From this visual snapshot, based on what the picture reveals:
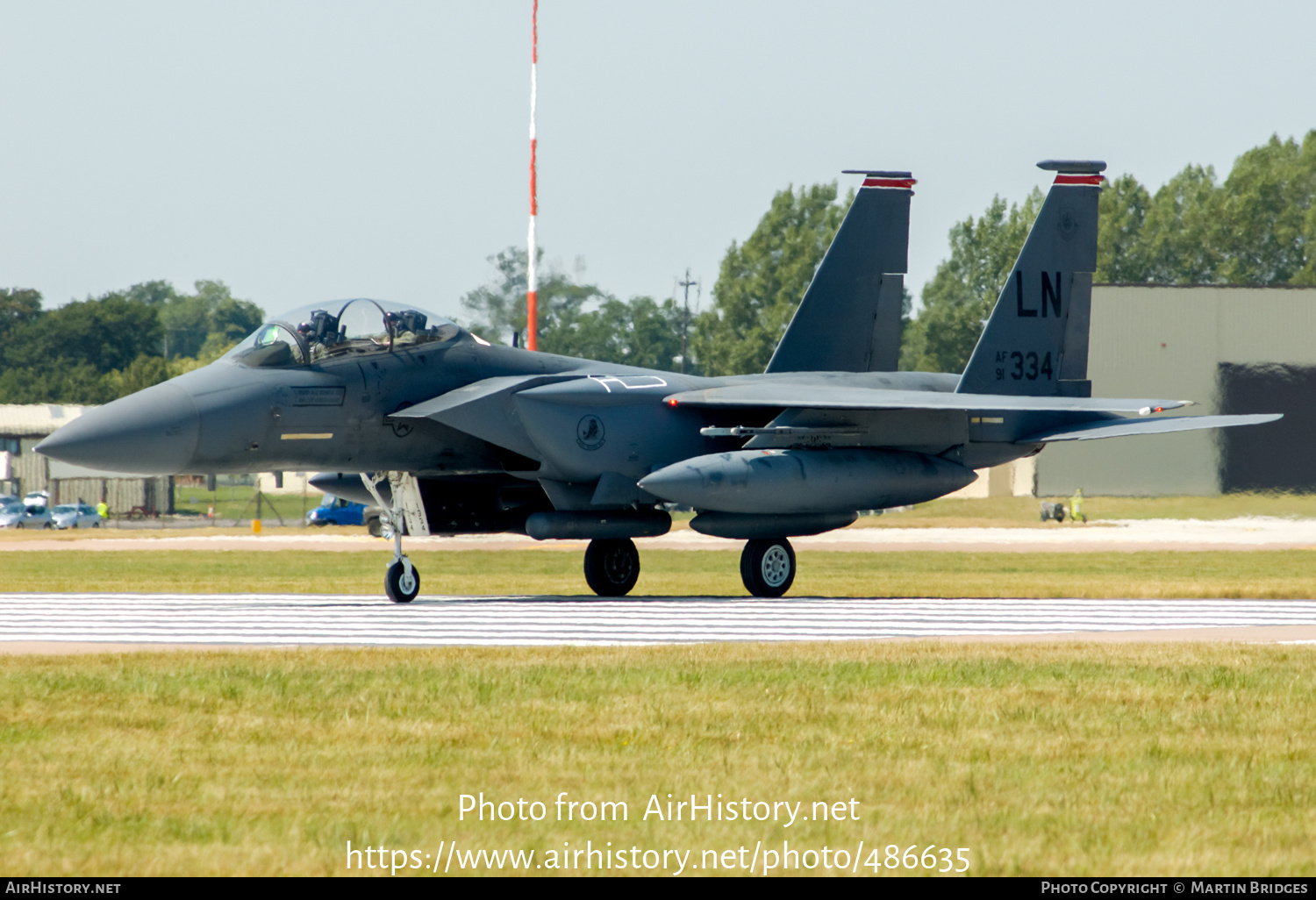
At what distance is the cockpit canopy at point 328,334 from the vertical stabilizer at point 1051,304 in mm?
7742

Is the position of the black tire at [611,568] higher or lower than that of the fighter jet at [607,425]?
lower

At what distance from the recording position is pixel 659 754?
6.98m

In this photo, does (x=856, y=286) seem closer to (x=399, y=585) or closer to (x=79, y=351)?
(x=399, y=585)

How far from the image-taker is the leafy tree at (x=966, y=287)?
88500mm

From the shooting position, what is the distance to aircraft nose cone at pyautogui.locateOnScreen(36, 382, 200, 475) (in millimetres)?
15594

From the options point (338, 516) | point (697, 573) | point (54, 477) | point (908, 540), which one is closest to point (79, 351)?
point (54, 477)

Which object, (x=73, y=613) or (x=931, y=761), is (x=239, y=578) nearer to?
(x=73, y=613)

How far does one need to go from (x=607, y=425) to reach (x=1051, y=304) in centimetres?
679

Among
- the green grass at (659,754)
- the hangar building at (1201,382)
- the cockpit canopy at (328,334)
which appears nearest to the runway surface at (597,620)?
the green grass at (659,754)

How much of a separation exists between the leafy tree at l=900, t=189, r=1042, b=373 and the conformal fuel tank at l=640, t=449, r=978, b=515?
2647 inches

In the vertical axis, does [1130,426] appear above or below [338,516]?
above

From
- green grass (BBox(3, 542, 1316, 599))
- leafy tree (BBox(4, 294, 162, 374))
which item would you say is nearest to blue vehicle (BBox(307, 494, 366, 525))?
green grass (BBox(3, 542, 1316, 599))

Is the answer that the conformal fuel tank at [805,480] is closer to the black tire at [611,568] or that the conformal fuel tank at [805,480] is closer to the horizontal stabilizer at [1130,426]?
the horizontal stabilizer at [1130,426]
